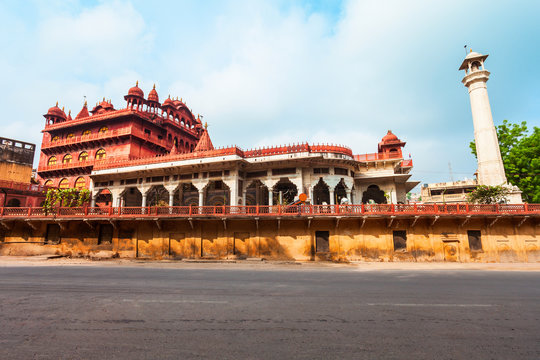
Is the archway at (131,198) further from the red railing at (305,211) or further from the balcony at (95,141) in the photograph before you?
the balcony at (95,141)

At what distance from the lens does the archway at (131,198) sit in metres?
29.2

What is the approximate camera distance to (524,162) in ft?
77.5

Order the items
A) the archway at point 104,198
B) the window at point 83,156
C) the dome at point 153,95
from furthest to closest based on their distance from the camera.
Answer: the dome at point 153,95
the window at point 83,156
the archway at point 104,198

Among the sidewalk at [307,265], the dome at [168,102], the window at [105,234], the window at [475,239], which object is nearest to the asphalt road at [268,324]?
the sidewalk at [307,265]

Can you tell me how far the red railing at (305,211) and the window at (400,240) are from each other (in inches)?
70.6

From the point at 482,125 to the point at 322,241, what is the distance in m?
18.2

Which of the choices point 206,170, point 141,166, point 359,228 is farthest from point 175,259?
point 359,228

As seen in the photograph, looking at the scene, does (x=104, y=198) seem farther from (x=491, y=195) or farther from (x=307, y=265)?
(x=491, y=195)

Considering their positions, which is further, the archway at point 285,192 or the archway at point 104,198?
the archway at point 104,198

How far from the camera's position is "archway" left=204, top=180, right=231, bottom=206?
26.5 metres

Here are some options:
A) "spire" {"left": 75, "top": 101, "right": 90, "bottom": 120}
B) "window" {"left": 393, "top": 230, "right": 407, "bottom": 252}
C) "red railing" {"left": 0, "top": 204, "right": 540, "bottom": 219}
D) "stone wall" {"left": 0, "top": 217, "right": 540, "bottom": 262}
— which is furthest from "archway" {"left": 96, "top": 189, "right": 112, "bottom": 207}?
"window" {"left": 393, "top": 230, "right": 407, "bottom": 252}

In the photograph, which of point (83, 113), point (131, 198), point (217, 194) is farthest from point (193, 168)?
point (83, 113)

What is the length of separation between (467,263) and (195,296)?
1889 cm

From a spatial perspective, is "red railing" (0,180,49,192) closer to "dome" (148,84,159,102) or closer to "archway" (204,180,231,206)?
"dome" (148,84,159,102)
